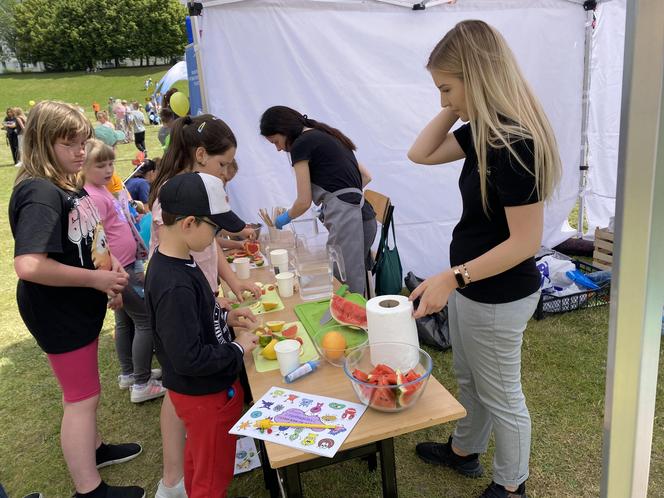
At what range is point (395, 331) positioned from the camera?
4.56 ft

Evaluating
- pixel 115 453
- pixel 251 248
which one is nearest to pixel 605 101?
pixel 251 248

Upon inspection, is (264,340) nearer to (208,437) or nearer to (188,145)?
(208,437)

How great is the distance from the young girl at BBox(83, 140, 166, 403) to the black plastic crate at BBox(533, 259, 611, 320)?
278cm

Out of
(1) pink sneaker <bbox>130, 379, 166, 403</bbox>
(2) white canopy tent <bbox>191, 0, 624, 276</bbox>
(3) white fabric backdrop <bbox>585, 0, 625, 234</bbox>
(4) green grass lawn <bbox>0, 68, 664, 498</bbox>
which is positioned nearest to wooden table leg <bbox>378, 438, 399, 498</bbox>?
(4) green grass lawn <bbox>0, 68, 664, 498</bbox>

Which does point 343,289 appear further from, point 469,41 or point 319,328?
point 469,41

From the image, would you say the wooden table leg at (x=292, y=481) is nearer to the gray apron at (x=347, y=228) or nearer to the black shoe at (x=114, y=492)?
the black shoe at (x=114, y=492)

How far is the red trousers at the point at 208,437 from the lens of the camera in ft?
5.16

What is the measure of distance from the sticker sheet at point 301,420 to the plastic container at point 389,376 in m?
0.07

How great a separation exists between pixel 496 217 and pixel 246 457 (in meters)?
1.69

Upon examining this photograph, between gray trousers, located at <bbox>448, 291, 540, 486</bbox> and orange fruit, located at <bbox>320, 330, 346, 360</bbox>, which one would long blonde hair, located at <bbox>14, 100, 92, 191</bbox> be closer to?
orange fruit, located at <bbox>320, 330, 346, 360</bbox>

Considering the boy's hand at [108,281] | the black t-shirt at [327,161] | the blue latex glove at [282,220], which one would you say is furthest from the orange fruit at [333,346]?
the blue latex glove at [282,220]

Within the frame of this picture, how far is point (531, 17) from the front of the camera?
4145 millimetres

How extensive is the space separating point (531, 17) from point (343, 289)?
3.54 meters

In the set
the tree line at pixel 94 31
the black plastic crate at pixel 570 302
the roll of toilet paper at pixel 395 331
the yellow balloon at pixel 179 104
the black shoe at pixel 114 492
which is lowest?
the black plastic crate at pixel 570 302
